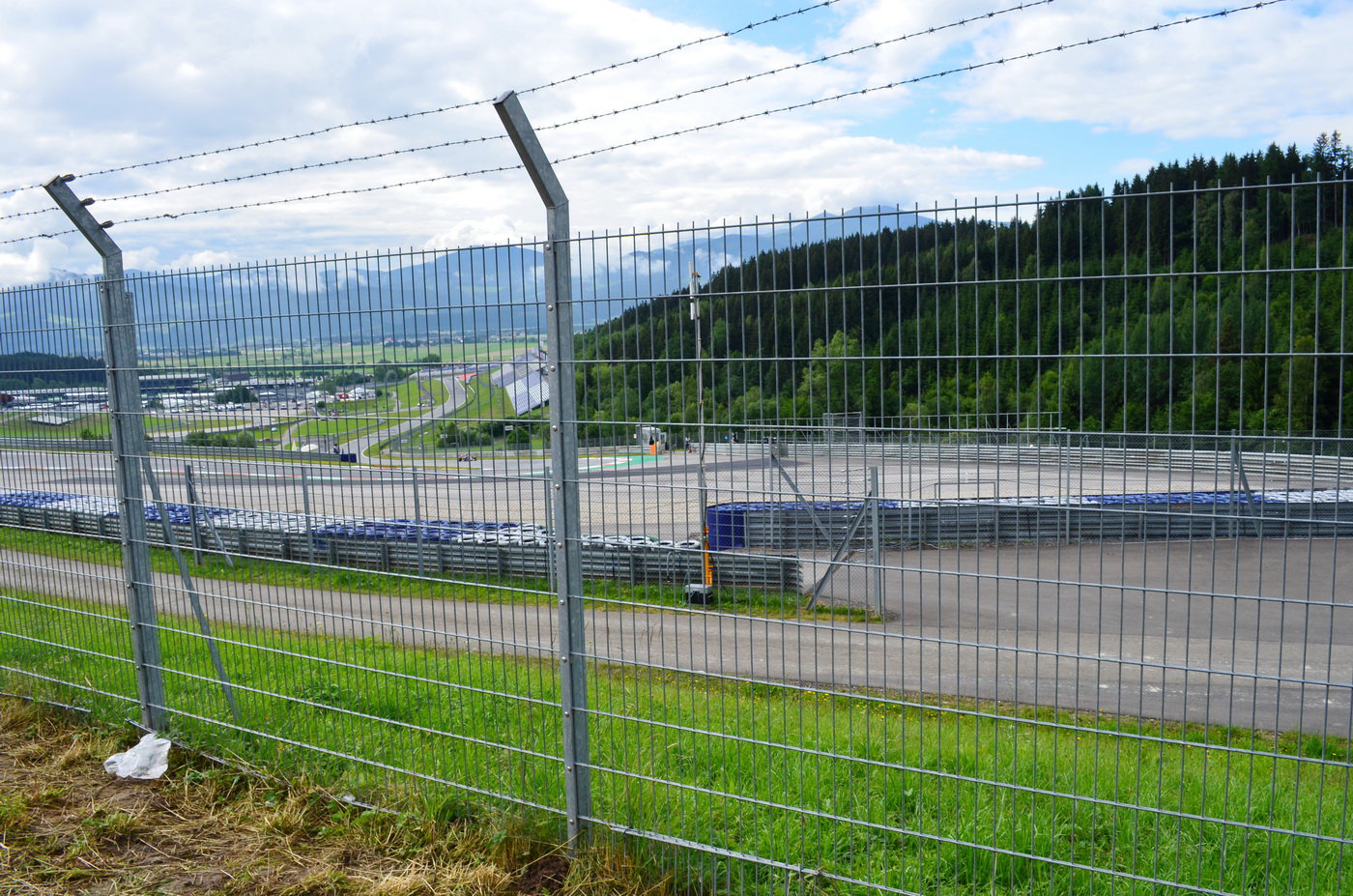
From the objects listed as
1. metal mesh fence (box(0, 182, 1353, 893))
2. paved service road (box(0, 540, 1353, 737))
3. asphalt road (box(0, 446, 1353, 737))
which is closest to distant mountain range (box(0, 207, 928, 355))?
metal mesh fence (box(0, 182, 1353, 893))

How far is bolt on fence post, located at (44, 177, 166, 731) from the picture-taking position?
17.4 feet

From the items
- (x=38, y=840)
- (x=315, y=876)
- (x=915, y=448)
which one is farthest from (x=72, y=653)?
(x=915, y=448)

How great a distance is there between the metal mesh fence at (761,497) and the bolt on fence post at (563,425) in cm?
3

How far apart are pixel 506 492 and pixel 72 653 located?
12.3 ft

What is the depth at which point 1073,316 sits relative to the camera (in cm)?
298

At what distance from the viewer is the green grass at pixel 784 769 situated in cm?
339

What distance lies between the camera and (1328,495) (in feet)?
9.81

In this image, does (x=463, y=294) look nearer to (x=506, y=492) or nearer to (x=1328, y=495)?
(x=506, y=492)

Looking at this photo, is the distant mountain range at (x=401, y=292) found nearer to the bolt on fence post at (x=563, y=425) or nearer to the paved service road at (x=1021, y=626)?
the bolt on fence post at (x=563, y=425)

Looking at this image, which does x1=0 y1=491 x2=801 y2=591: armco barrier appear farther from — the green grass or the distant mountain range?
the distant mountain range

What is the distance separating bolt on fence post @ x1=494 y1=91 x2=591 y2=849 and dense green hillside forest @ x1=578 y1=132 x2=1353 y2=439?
1.47 ft

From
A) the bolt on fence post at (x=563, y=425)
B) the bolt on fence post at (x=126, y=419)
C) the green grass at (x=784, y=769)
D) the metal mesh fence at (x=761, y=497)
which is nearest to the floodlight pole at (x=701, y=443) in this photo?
the metal mesh fence at (x=761, y=497)

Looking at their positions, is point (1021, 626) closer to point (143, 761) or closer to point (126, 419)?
point (143, 761)

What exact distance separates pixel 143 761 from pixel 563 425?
320cm
